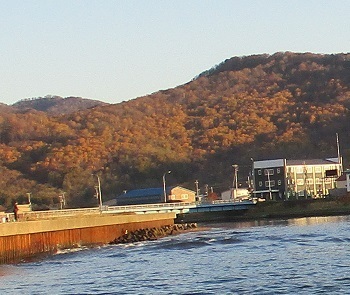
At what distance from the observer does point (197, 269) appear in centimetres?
2970

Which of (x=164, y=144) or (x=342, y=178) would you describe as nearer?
(x=342, y=178)

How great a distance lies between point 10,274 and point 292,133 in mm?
140955

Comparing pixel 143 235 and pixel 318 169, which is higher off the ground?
pixel 318 169

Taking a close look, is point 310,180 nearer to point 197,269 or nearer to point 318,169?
point 318,169

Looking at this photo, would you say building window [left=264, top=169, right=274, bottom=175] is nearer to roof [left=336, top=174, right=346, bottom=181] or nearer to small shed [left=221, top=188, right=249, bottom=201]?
small shed [left=221, top=188, right=249, bottom=201]

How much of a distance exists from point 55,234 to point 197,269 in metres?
14.2

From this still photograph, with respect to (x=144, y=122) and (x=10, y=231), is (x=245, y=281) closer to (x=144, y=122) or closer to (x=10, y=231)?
(x=10, y=231)

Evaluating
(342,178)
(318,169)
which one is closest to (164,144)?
(318,169)

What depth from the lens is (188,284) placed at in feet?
83.1

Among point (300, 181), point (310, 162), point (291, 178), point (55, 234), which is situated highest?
point (310, 162)

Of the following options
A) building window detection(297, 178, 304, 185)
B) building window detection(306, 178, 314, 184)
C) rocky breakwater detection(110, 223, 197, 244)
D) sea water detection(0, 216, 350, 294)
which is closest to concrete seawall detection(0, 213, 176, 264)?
rocky breakwater detection(110, 223, 197, 244)

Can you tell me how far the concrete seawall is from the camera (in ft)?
119

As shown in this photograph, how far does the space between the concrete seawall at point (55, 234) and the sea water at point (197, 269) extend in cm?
107

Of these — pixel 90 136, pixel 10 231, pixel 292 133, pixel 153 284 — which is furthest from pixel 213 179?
pixel 153 284
